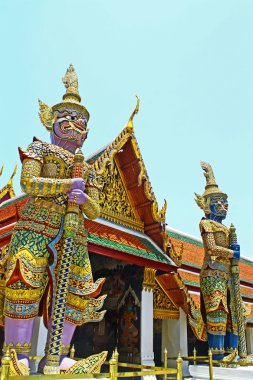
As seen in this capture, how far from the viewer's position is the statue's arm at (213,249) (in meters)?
7.30

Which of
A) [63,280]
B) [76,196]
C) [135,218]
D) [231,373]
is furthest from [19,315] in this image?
[231,373]

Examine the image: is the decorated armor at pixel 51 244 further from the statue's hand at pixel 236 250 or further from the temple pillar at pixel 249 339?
the temple pillar at pixel 249 339

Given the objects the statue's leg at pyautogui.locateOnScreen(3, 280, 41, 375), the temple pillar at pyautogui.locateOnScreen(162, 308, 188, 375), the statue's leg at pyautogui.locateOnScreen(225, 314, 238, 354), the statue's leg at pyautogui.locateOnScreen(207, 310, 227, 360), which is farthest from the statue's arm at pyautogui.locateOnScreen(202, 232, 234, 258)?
the statue's leg at pyautogui.locateOnScreen(3, 280, 41, 375)

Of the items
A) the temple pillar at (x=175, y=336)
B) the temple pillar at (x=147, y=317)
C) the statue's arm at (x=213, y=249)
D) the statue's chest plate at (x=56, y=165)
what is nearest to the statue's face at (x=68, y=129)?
the statue's chest plate at (x=56, y=165)

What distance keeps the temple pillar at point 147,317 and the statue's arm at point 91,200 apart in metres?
2.62

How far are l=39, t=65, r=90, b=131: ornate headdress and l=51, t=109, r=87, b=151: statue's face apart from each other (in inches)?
2.7

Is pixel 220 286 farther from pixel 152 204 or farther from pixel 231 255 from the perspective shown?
pixel 152 204

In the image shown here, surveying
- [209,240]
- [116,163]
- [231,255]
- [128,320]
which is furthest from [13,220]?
[231,255]

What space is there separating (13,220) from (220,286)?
4038mm

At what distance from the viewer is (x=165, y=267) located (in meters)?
6.74

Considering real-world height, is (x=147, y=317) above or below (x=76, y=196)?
below

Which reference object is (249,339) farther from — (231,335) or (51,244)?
(51,244)

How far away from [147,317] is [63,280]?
3.07 meters

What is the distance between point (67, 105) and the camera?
4770mm
